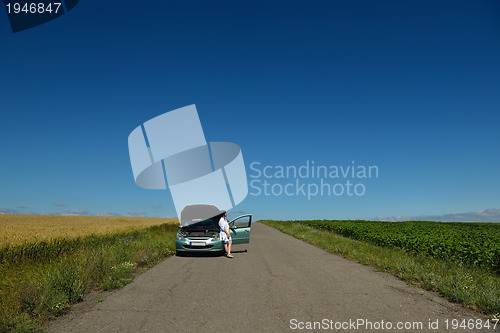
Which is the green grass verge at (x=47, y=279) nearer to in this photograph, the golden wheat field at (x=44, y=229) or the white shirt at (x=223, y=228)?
the white shirt at (x=223, y=228)

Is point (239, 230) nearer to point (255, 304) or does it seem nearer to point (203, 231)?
point (203, 231)

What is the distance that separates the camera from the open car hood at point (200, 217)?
12.9 m

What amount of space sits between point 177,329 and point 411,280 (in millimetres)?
6021

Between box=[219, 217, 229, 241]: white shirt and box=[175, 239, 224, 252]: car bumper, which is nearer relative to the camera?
box=[175, 239, 224, 252]: car bumper

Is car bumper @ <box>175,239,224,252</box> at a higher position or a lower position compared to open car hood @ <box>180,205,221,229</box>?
lower

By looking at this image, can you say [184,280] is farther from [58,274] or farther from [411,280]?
[411,280]

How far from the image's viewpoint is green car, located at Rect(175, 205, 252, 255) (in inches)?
457

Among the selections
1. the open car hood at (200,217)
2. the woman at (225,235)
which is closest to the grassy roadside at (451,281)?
the woman at (225,235)

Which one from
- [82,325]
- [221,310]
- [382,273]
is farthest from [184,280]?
[382,273]

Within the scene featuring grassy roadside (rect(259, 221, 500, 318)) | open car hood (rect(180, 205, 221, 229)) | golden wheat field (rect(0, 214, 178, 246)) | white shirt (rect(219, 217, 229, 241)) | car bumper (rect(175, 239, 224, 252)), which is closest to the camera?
grassy roadside (rect(259, 221, 500, 318))

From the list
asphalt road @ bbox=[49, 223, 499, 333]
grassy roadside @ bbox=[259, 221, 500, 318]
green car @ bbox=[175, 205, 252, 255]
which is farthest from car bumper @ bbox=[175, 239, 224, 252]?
grassy roadside @ bbox=[259, 221, 500, 318]

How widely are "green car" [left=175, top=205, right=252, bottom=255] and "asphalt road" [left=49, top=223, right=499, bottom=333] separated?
2.91 m

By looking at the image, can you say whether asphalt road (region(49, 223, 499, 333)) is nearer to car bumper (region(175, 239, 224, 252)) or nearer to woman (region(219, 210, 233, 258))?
car bumper (region(175, 239, 224, 252))

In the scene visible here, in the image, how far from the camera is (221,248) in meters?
11.8
